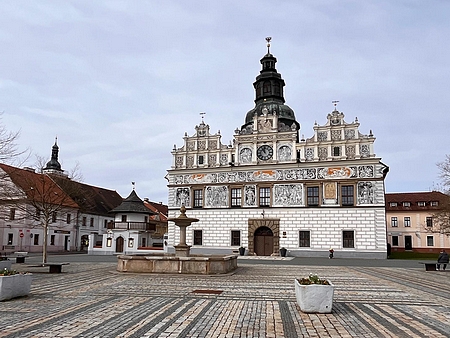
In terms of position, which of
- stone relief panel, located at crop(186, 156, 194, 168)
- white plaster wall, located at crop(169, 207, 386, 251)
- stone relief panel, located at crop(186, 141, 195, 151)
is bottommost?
white plaster wall, located at crop(169, 207, 386, 251)

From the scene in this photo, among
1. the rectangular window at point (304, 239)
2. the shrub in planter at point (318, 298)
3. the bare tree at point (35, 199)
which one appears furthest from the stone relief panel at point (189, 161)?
the shrub in planter at point (318, 298)

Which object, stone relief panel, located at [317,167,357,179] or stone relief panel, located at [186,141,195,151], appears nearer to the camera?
stone relief panel, located at [317,167,357,179]

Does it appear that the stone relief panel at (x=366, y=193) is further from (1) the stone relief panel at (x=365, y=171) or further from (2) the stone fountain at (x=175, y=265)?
(2) the stone fountain at (x=175, y=265)

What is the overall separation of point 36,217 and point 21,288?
45.1ft

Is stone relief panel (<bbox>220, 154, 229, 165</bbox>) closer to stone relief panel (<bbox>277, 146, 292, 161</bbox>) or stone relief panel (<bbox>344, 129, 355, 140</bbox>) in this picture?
stone relief panel (<bbox>277, 146, 292, 161</bbox>)

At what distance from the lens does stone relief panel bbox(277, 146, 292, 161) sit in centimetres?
3500

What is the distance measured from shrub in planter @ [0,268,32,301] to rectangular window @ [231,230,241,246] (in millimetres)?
26288

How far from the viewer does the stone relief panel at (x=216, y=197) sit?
1427 inches

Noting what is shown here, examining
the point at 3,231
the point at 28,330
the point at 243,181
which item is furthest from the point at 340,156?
the point at 3,231

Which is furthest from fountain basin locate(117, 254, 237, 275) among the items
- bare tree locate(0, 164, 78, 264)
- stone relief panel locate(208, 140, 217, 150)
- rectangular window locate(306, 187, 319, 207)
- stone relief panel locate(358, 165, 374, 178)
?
stone relief panel locate(208, 140, 217, 150)

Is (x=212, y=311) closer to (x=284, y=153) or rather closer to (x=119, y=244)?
(x=284, y=153)

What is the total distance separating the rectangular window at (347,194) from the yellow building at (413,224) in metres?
27.7

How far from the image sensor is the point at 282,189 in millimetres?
34625

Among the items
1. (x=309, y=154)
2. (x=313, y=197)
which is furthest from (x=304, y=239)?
(x=309, y=154)
